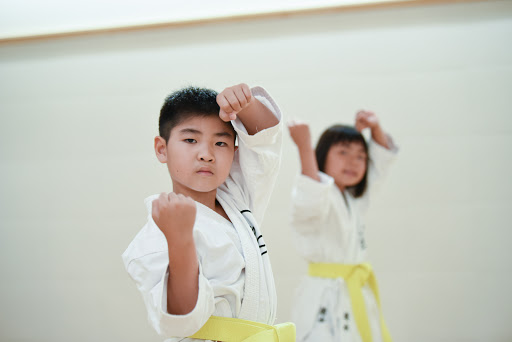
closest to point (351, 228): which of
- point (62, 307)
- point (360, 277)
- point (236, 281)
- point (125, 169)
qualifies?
point (360, 277)

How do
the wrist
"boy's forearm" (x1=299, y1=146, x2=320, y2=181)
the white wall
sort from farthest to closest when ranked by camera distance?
1. the white wall
2. "boy's forearm" (x1=299, y1=146, x2=320, y2=181)
3. the wrist

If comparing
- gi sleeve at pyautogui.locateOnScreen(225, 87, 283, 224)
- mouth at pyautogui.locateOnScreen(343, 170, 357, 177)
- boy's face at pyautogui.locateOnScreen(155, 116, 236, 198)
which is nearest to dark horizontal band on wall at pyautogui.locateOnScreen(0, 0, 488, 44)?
mouth at pyautogui.locateOnScreen(343, 170, 357, 177)

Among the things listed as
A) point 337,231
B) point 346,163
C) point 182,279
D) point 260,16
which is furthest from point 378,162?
point 182,279

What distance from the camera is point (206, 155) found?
0.81 m

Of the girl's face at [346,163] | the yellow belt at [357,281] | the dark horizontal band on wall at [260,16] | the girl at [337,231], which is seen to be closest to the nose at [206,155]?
the girl at [337,231]

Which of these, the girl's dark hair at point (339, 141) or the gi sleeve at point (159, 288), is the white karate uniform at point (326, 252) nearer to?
the girl's dark hair at point (339, 141)

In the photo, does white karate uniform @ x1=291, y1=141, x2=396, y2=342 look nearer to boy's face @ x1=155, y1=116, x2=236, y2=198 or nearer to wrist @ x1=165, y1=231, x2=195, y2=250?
boy's face @ x1=155, y1=116, x2=236, y2=198

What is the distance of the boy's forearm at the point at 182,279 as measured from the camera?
26.1 inches

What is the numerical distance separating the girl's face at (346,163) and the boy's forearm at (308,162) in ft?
0.91

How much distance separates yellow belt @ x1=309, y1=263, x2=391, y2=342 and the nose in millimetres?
895

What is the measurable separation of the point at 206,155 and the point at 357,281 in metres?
0.93

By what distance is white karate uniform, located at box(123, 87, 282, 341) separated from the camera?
0.69m

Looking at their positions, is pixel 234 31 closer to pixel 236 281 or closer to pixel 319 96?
pixel 319 96

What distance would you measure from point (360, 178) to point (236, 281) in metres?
1.10
